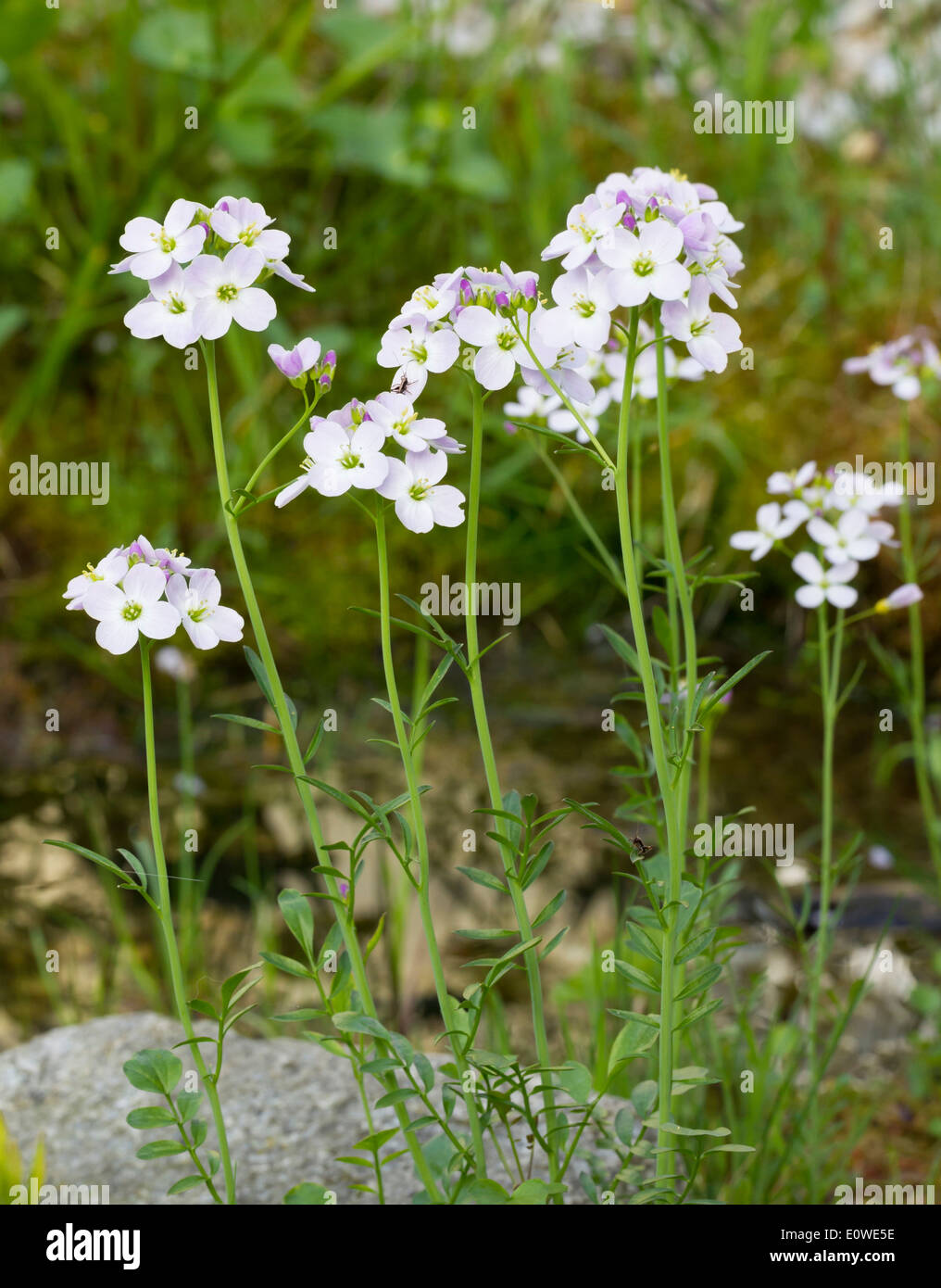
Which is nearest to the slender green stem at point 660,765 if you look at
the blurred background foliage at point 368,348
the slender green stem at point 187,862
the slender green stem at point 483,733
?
the slender green stem at point 483,733

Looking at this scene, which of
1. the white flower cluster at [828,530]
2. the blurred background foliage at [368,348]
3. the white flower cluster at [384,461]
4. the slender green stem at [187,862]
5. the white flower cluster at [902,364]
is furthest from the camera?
the blurred background foliage at [368,348]

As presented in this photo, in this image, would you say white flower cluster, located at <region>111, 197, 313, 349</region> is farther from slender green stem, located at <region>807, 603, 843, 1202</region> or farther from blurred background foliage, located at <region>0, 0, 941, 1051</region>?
blurred background foliage, located at <region>0, 0, 941, 1051</region>

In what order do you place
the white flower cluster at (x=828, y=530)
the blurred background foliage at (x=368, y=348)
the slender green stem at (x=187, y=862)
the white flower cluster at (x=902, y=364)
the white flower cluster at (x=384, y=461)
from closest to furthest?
the white flower cluster at (x=384, y=461) < the white flower cluster at (x=828, y=530) < the white flower cluster at (x=902, y=364) < the slender green stem at (x=187, y=862) < the blurred background foliage at (x=368, y=348)

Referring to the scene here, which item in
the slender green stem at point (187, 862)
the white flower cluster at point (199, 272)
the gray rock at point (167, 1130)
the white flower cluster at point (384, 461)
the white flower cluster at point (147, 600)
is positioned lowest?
the gray rock at point (167, 1130)

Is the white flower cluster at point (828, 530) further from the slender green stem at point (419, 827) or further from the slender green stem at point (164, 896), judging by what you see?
the slender green stem at point (164, 896)
